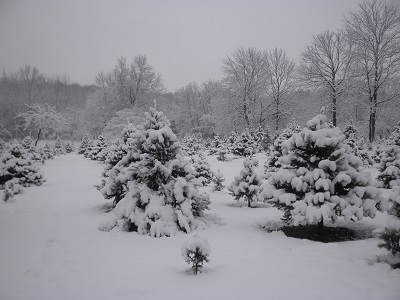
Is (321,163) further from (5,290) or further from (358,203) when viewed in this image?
(5,290)

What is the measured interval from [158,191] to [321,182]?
439 centimetres

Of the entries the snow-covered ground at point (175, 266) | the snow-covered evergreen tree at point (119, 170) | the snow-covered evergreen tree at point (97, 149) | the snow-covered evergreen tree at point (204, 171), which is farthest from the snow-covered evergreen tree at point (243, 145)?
the snow-covered ground at point (175, 266)

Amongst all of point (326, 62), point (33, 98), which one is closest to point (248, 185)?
point (326, 62)

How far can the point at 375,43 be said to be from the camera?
74.5ft

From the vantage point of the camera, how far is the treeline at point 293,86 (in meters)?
22.4

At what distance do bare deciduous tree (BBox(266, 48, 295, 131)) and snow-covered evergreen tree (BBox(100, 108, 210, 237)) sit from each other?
31.4 metres

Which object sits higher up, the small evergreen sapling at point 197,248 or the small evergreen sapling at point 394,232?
the small evergreen sapling at point 394,232

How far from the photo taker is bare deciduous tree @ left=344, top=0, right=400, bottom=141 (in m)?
21.7

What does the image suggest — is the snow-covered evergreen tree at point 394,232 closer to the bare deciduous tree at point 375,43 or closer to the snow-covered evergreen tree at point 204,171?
the snow-covered evergreen tree at point 204,171

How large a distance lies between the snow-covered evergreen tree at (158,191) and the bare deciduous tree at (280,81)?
31.4 meters

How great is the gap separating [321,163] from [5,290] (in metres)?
6.77

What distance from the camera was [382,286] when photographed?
13.3 feet

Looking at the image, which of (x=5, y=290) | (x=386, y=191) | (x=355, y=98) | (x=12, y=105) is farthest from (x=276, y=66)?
(x=12, y=105)

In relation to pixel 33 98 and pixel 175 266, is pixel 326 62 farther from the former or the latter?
pixel 33 98
